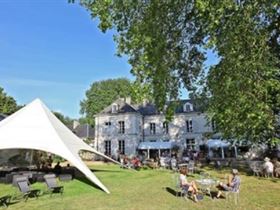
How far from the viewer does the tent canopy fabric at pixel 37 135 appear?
13.6 meters

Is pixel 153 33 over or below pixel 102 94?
below

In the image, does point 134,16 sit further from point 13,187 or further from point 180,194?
point 13,187

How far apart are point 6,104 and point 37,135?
111 feet

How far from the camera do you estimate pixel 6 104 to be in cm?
4512

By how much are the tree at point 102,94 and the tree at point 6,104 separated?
14511mm

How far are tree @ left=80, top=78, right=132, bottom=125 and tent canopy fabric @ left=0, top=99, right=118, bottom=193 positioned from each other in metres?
42.1

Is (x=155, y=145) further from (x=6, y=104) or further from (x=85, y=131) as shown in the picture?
(x=6, y=104)

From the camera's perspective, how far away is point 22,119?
1537 cm

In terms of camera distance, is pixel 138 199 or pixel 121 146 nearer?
pixel 138 199

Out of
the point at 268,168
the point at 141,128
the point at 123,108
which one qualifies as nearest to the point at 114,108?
the point at 123,108

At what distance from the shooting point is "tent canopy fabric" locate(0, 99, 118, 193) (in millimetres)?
13633

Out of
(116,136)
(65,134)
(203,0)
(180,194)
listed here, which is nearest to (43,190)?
(65,134)

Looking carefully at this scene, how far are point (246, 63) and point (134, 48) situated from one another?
4.54m

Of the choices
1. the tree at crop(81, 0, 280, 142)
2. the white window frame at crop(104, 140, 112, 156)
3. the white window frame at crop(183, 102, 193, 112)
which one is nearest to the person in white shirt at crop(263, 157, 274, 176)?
the tree at crop(81, 0, 280, 142)
